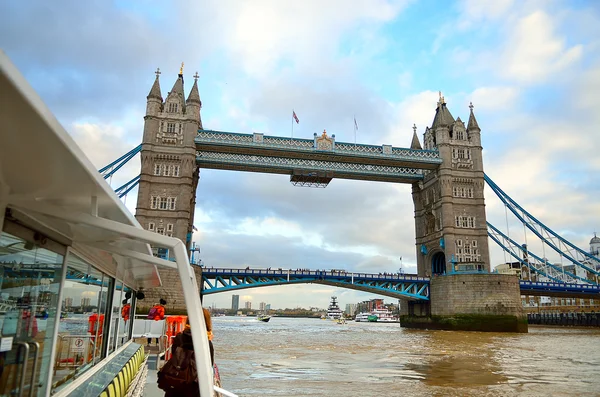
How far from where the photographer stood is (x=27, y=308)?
3.37 m

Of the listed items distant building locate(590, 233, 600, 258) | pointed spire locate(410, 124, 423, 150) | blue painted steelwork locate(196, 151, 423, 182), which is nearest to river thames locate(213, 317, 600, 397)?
blue painted steelwork locate(196, 151, 423, 182)

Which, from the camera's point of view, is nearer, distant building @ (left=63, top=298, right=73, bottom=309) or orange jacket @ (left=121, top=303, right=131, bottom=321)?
distant building @ (left=63, top=298, right=73, bottom=309)

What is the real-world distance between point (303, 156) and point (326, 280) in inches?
503

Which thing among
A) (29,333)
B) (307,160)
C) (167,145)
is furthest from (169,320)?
(307,160)

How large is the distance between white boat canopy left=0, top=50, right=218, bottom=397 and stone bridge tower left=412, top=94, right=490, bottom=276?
43.0 m

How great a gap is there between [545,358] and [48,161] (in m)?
19.8

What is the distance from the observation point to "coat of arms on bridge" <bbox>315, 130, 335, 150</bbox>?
146 feet

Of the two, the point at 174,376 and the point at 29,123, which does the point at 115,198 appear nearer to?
the point at 29,123

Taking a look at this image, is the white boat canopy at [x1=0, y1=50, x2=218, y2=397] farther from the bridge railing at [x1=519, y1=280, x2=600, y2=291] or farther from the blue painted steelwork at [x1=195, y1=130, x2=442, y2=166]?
the bridge railing at [x1=519, y1=280, x2=600, y2=291]

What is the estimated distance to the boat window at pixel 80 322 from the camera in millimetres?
4203

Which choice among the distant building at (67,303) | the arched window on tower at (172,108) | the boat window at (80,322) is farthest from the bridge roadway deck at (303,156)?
the distant building at (67,303)

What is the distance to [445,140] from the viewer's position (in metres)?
47.6

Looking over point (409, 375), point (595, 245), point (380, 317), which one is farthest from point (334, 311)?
point (409, 375)

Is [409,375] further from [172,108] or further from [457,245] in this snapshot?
[172,108]
